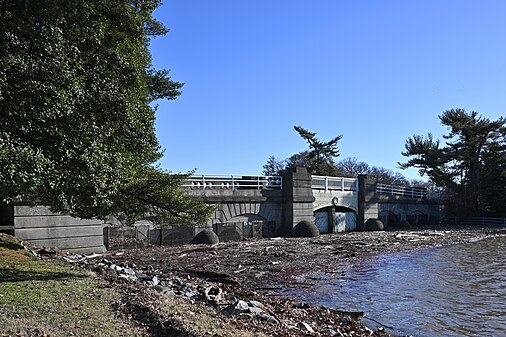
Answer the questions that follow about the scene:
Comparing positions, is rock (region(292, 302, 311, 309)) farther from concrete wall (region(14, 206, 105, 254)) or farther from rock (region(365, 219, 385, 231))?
rock (region(365, 219, 385, 231))

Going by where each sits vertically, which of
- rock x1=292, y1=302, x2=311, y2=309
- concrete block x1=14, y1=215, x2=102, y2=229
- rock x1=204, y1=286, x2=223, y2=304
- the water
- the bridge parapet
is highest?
the bridge parapet

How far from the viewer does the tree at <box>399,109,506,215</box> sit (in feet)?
149

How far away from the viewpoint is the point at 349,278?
47.2 feet

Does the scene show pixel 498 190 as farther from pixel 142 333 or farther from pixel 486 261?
pixel 142 333

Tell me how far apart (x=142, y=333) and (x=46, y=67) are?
455cm

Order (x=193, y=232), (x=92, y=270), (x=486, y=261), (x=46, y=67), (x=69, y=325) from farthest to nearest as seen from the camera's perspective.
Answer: (x=193, y=232), (x=486, y=261), (x=92, y=270), (x=46, y=67), (x=69, y=325)

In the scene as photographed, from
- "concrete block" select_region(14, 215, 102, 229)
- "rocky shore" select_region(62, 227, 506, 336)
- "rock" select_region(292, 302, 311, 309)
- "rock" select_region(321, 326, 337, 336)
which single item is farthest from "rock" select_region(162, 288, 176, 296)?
"concrete block" select_region(14, 215, 102, 229)

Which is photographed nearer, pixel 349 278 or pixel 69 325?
pixel 69 325

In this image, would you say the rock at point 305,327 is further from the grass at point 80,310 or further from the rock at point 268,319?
the grass at point 80,310

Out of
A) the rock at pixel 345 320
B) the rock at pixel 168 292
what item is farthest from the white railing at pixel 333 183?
the rock at pixel 168 292

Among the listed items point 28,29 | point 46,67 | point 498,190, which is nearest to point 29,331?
point 46,67

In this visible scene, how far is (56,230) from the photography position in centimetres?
1664

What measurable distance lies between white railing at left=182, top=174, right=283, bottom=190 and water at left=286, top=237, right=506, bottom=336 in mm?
9918

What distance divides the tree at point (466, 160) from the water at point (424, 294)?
1125 inches
